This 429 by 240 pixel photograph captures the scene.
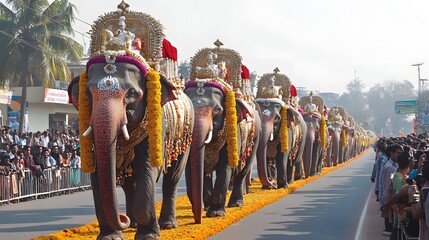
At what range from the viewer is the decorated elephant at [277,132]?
20011mm

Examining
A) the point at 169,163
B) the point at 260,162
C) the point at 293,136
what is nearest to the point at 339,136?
the point at 293,136

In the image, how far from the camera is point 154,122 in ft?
34.6

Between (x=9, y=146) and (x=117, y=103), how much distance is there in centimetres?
1138

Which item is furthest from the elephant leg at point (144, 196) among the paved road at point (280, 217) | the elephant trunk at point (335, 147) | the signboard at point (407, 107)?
the signboard at point (407, 107)

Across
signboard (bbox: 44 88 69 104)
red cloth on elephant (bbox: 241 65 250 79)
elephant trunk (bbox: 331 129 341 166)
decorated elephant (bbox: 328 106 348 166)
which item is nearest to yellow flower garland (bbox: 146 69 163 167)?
red cloth on elephant (bbox: 241 65 250 79)

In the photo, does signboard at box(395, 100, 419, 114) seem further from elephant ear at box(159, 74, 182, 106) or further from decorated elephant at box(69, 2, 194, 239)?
elephant ear at box(159, 74, 182, 106)

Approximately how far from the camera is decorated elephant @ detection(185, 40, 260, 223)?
13.4 m

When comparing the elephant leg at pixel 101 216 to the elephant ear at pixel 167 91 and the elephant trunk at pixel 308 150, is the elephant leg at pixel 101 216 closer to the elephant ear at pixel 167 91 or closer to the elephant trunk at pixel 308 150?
the elephant ear at pixel 167 91

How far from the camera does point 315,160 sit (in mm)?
29438

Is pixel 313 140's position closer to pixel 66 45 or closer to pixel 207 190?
pixel 66 45

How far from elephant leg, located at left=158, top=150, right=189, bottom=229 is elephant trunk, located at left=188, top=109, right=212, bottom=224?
374 mm

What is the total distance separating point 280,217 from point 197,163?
2.94m

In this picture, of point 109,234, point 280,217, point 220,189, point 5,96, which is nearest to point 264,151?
point 280,217

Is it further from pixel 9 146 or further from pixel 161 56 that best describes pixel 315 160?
pixel 161 56
